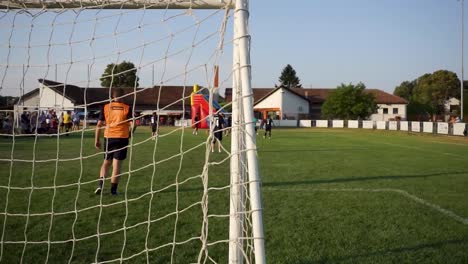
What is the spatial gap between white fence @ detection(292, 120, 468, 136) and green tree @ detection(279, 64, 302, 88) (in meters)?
52.0

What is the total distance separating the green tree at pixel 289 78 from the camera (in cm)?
10369

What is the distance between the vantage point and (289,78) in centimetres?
10381

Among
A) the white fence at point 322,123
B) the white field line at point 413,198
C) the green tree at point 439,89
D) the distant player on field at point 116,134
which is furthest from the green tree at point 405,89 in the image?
the distant player on field at point 116,134

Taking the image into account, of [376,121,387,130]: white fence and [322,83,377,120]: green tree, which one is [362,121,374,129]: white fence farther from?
[322,83,377,120]: green tree

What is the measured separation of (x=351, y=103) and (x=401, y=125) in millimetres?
17021

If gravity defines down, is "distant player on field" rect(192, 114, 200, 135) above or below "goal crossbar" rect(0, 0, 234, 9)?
below

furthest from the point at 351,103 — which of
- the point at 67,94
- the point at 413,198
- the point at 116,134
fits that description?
the point at 67,94

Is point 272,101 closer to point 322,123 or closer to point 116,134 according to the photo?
point 322,123

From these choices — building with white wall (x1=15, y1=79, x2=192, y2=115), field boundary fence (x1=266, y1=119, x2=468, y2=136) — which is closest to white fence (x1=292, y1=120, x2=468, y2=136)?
field boundary fence (x1=266, y1=119, x2=468, y2=136)

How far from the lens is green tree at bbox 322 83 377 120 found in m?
53.3

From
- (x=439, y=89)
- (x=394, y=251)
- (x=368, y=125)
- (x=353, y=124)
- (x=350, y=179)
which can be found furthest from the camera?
(x=439, y=89)

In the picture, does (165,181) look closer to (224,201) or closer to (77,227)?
(224,201)

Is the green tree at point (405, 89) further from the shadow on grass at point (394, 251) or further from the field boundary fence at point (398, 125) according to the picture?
the shadow on grass at point (394, 251)

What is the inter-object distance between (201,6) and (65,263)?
8.79 feet
